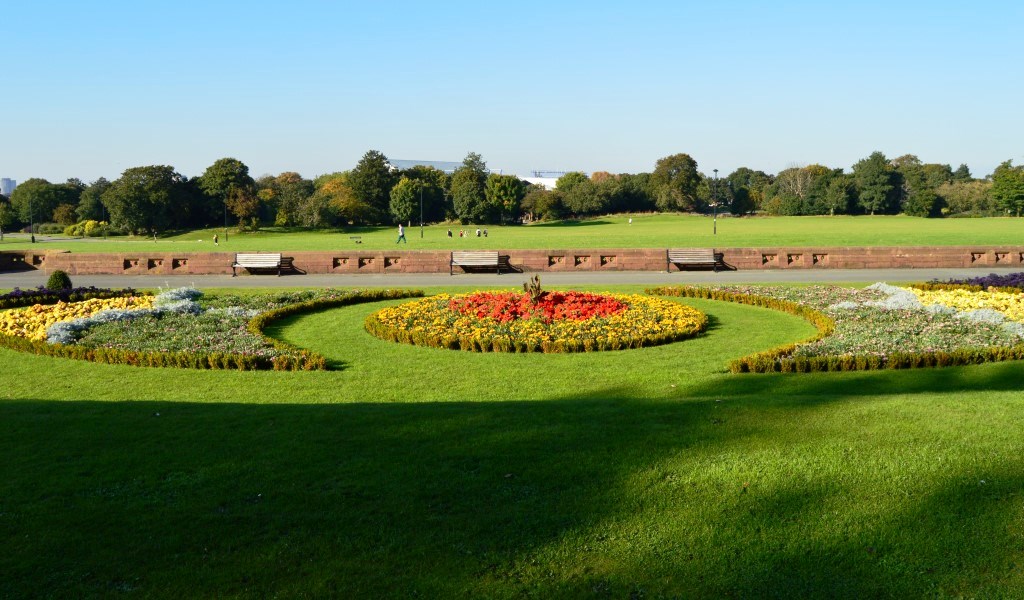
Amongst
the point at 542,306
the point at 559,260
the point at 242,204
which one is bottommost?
the point at 542,306

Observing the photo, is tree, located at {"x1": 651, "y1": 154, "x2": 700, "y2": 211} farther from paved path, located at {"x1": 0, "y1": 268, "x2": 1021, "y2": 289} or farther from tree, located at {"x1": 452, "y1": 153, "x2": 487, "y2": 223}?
paved path, located at {"x1": 0, "y1": 268, "x2": 1021, "y2": 289}

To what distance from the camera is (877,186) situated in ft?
347

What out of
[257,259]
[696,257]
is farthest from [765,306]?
[257,259]

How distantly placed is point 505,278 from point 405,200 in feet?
223

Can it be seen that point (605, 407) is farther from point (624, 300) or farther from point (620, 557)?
point (624, 300)

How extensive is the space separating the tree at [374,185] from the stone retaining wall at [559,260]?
66778mm

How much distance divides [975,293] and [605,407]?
1268 centimetres

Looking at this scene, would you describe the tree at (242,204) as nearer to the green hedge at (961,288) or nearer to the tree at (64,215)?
the tree at (64,215)

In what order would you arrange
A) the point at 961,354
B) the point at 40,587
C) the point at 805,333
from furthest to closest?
the point at 805,333 < the point at 961,354 < the point at 40,587

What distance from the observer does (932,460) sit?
17.7ft

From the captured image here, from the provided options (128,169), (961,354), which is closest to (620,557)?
(961,354)

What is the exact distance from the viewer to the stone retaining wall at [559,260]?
2478 cm

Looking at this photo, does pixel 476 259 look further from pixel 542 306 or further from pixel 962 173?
pixel 962 173

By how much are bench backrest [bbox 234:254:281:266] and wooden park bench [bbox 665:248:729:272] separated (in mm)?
12049
